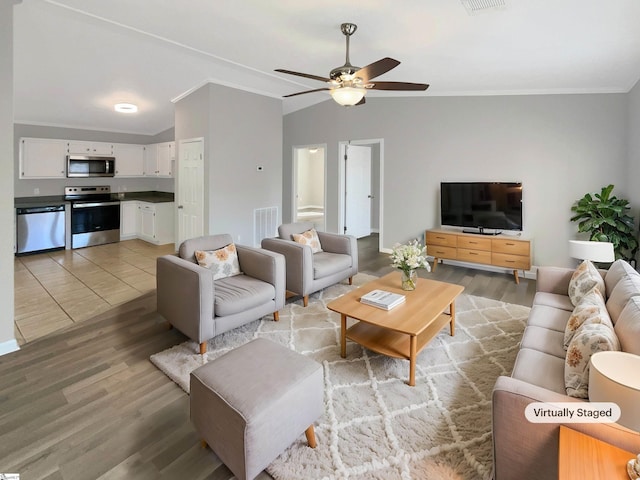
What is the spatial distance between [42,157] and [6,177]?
457 cm

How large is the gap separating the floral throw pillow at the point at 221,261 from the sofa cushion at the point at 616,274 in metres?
3.21

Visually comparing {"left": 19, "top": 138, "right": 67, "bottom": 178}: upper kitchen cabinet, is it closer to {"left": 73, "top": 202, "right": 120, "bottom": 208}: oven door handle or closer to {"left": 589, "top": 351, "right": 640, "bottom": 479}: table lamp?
{"left": 73, "top": 202, "right": 120, "bottom": 208}: oven door handle

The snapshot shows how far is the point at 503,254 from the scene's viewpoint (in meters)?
5.18

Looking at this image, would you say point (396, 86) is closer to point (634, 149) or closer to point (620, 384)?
point (620, 384)

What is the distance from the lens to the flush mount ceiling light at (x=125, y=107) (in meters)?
5.92

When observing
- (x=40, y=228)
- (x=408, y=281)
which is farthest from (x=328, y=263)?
(x=40, y=228)

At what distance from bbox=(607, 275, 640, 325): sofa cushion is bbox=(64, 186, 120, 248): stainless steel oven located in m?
7.86

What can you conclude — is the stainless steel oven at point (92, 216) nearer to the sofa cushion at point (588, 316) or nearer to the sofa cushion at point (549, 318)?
the sofa cushion at point (549, 318)

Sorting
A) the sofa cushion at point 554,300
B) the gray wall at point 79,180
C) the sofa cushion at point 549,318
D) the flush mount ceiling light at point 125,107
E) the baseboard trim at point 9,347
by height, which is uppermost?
the flush mount ceiling light at point 125,107

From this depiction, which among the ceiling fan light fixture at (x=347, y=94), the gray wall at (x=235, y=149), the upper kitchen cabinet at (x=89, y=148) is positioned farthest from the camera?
the upper kitchen cabinet at (x=89, y=148)

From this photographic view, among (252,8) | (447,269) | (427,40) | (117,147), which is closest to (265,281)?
(252,8)

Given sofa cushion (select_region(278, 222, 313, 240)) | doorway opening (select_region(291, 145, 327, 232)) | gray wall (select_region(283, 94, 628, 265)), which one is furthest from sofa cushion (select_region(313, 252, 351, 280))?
doorway opening (select_region(291, 145, 327, 232))

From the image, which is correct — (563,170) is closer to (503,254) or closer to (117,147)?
(503,254)

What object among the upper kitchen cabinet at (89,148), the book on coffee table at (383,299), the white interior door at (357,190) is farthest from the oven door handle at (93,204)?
the book on coffee table at (383,299)
